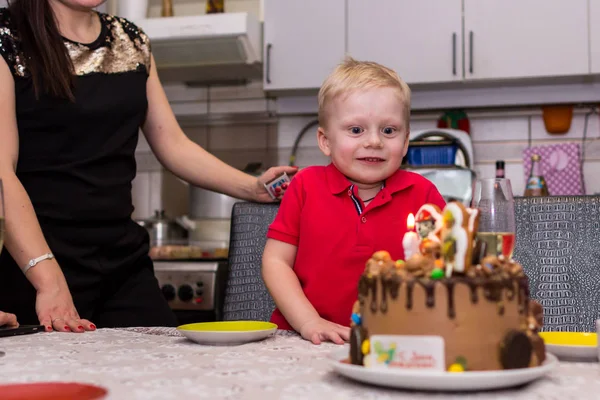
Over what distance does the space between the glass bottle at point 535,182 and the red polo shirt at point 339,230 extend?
5.84ft

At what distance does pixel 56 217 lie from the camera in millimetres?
1518

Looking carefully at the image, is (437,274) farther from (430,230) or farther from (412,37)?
(412,37)

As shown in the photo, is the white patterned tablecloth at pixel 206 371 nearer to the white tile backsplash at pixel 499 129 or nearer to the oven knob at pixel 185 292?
the oven knob at pixel 185 292

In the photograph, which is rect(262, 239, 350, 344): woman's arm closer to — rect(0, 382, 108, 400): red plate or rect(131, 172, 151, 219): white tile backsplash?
rect(0, 382, 108, 400): red plate

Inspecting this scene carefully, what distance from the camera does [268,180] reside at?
5.08ft

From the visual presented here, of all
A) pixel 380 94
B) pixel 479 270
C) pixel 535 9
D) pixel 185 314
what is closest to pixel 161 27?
pixel 185 314

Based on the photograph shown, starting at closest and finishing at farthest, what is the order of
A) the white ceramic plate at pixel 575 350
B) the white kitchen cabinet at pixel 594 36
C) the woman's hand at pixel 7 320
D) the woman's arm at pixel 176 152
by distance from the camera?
the white ceramic plate at pixel 575 350, the woman's hand at pixel 7 320, the woman's arm at pixel 176 152, the white kitchen cabinet at pixel 594 36

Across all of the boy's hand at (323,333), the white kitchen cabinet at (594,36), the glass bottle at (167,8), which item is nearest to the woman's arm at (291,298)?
the boy's hand at (323,333)

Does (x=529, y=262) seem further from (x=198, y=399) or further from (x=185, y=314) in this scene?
(x=185, y=314)

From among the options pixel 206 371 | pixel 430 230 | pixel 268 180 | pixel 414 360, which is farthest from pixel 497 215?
pixel 268 180

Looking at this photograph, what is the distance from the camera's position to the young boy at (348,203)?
4.29ft

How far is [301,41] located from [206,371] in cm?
263

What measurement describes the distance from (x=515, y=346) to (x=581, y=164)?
2720mm

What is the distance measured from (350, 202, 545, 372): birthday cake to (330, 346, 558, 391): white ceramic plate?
1.2 inches
